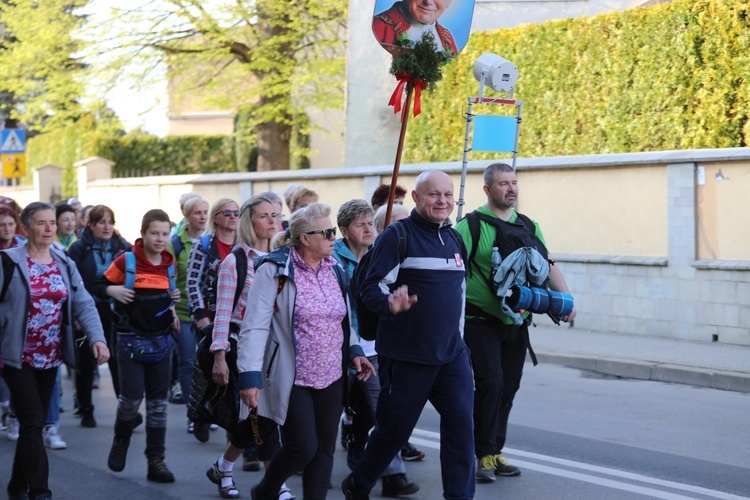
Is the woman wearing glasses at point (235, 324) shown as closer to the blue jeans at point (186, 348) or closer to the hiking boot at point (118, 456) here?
the hiking boot at point (118, 456)

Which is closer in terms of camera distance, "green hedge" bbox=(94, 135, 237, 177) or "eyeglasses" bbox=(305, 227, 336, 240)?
"eyeglasses" bbox=(305, 227, 336, 240)

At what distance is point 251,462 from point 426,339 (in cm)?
222

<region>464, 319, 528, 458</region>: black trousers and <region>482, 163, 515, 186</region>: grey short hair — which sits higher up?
<region>482, 163, 515, 186</region>: grey short hair

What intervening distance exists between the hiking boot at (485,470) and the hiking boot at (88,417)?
11.9ft

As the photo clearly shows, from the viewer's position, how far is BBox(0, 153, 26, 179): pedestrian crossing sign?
77.4 ft

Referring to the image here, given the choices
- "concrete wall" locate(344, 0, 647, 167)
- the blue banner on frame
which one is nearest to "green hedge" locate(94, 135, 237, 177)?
"concrete wall" locate(344, 0, 647, 167)

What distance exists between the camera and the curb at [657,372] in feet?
36.6

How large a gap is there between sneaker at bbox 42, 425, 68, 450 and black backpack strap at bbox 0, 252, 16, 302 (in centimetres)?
229

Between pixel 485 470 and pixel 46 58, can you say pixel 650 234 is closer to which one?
pixel 485 470

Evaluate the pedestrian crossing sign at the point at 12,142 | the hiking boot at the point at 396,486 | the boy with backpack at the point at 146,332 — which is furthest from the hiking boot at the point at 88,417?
the pedestrian crossing sign at the point at 12,142

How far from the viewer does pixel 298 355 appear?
5.43m

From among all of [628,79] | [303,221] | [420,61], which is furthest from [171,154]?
[303,221]

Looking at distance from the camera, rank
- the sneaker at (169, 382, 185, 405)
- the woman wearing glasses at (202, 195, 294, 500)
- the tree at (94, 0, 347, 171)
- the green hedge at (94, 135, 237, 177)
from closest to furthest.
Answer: the woman wearing glasses at (202, 195, 294, 500) → the sneaker at (169, 382, 185, 405) → the tree at (94, 0, 347, 171) → the green hedge at (94, 135, 237, 177)

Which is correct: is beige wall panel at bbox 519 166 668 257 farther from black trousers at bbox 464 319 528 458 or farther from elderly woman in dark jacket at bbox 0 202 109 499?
elderly woman in dark jacket at bbox 0 202 109 499
